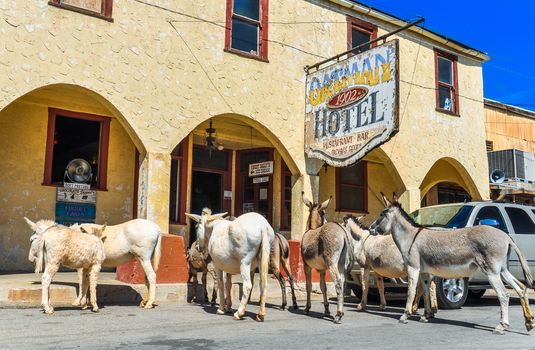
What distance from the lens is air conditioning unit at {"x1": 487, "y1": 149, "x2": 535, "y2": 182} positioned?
21359 millimetres

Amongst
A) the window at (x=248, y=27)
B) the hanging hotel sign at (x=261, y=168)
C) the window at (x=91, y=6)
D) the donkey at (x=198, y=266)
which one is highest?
the window at (x=248, y=27)

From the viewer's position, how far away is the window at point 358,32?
625 inches

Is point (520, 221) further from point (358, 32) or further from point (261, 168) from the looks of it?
point (358, 32)

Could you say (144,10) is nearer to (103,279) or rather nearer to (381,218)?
(103,279)

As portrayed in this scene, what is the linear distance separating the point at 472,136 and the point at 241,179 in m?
8.05

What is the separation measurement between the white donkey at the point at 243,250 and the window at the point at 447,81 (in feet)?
36.6

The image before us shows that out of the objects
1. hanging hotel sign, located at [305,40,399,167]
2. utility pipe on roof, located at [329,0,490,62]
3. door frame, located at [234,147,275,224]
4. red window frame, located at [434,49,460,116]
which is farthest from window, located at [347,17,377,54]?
door frame, located at [234,147,275,224]

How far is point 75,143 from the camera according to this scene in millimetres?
13531

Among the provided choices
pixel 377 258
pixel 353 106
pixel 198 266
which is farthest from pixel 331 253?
pixel 353 106

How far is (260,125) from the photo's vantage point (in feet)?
44.5

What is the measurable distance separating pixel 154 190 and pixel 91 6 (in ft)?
13.0

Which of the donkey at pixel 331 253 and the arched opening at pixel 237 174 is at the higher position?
the arched opening at pixel 237 174

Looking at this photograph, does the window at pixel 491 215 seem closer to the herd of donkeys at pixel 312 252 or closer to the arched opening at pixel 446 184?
the herd of donkeys at pixel 312 252

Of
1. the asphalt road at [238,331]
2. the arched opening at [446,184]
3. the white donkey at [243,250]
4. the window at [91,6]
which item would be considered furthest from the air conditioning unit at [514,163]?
the window at [91,6]
